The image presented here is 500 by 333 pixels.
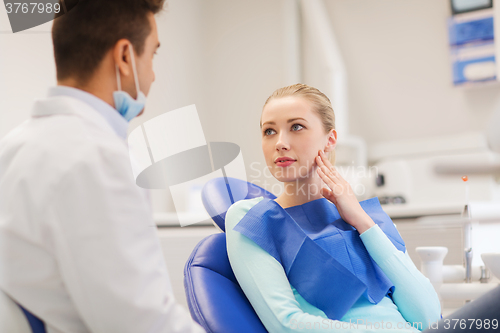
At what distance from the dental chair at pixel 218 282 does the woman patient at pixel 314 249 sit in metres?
0.04

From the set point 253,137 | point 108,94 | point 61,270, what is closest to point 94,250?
point 61,270

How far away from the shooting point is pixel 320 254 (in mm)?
852

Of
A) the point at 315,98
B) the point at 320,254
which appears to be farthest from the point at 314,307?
the point at 315,98

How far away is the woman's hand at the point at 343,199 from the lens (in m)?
0.92

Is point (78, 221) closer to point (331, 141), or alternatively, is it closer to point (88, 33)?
point (88, 33)

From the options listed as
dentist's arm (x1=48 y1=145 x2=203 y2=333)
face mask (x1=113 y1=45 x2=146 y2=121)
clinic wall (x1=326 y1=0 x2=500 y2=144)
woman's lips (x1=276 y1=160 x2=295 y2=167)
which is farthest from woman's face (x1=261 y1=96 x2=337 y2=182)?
clinic wall (x1=326 y1=0 x2=500 y2=144)

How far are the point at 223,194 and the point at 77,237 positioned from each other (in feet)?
1.93

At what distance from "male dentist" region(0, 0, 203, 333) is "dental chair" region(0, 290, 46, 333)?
1cm

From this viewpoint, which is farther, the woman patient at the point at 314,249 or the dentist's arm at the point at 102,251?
the woman patient at the point at 314,249

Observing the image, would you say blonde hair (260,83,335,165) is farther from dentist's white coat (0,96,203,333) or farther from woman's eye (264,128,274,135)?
dentist's white coat (0,96,203,333)

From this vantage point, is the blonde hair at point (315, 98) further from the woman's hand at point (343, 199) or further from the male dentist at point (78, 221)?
the male dentist at point (78, 221)

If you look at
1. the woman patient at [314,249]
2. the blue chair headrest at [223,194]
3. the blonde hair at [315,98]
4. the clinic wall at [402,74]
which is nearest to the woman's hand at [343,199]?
the woman patient at [314,249]

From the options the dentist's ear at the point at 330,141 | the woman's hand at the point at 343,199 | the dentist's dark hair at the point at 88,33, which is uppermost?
the dentist's dark hair at the point at 88,33

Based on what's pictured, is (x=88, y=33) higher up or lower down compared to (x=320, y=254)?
higher up
